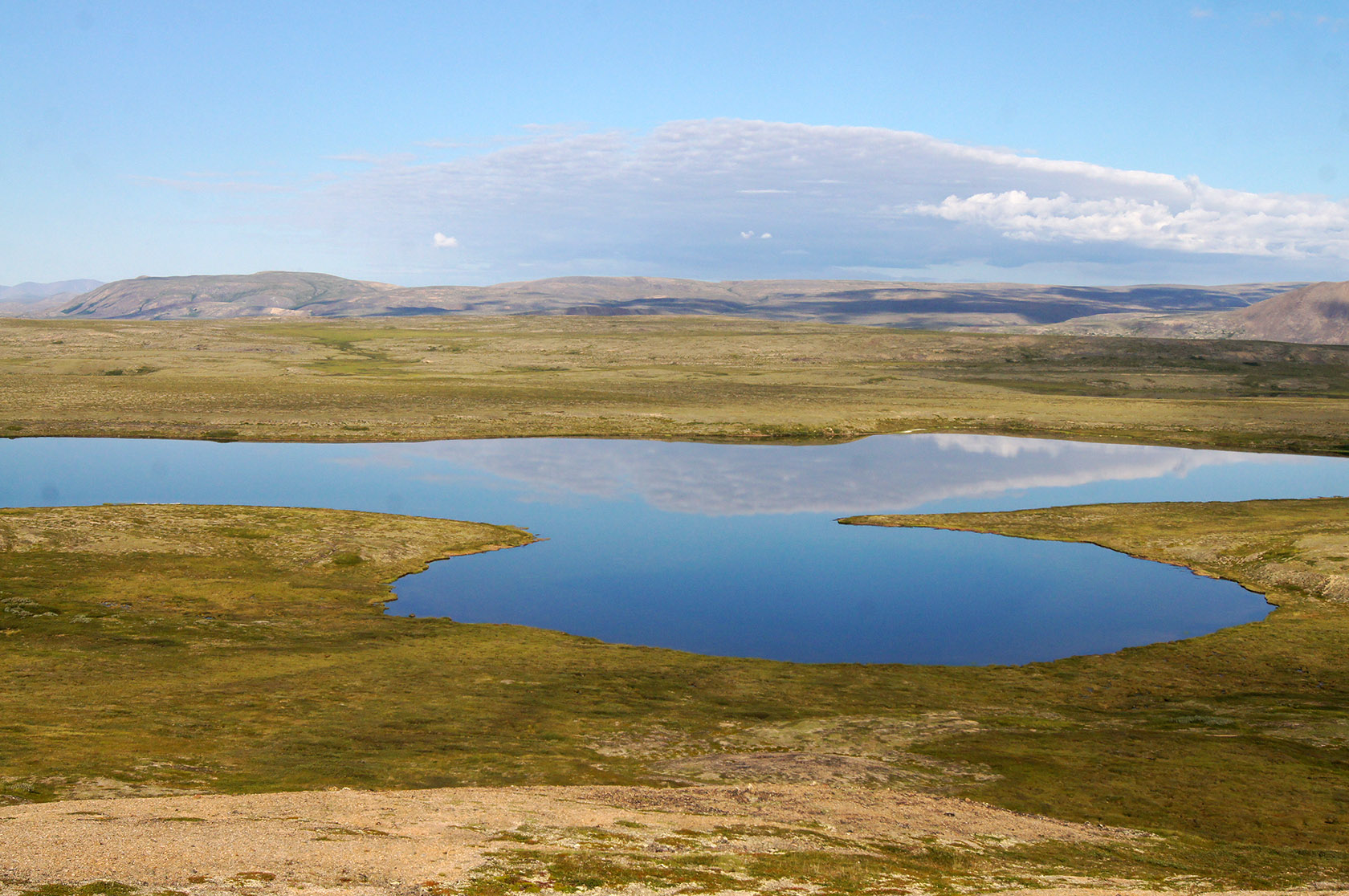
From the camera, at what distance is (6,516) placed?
5512 centimetres

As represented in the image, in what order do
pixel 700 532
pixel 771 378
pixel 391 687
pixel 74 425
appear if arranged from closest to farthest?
pixel 391 687, pixel 700 532, pixel 74 425, pixel 771 378

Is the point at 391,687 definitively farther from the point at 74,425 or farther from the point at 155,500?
the point at 74,425

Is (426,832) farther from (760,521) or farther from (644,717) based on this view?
(760,521)

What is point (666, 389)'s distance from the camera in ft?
457

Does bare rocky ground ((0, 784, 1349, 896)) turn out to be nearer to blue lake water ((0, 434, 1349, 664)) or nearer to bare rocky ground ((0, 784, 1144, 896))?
bare rocky ground ((0, 784, 1144, 896))

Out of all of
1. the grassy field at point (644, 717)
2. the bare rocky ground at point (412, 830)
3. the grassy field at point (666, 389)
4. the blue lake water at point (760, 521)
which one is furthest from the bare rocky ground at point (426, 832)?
the grassy field at point (666, 389)

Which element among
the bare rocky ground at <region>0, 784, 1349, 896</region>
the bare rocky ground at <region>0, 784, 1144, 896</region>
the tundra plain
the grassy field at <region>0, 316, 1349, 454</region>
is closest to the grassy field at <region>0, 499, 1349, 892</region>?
the tundra plain

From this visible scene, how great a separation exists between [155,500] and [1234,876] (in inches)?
2558

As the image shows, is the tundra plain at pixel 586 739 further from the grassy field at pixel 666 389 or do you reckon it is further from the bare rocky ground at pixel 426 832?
the grassy field at pixel 666 389

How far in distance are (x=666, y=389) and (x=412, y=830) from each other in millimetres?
118942

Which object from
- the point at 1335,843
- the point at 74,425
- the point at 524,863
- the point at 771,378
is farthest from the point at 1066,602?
the point at 771,378

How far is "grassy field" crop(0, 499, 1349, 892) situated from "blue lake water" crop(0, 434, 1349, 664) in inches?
133

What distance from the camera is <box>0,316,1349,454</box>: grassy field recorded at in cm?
10494

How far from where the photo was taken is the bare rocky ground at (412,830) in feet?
59.1
